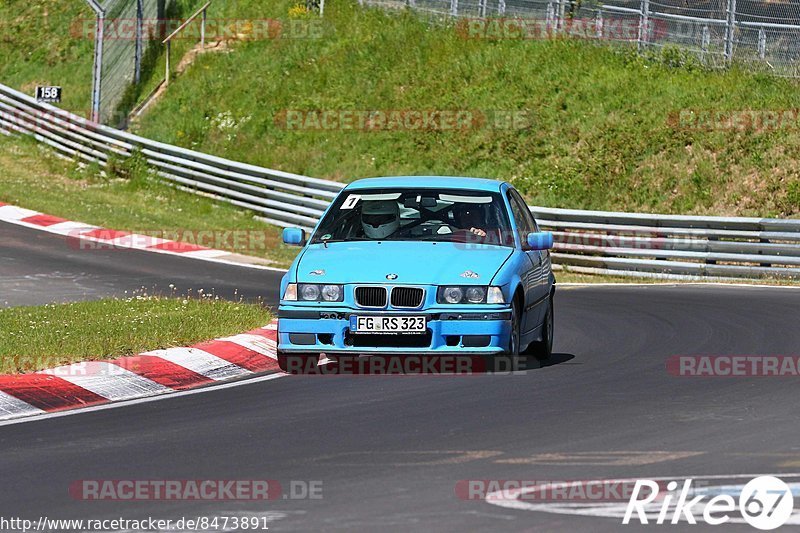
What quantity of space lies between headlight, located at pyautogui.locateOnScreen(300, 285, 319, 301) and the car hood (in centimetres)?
5

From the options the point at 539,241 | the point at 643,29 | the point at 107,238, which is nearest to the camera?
the point at 539,241

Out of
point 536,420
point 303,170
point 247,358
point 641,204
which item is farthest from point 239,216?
point 536,420

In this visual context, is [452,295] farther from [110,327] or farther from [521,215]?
[110,327]

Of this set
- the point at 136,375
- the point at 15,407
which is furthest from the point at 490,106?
the point at 15,407

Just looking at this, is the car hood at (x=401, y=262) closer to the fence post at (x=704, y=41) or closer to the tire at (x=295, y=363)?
the tire at (x=295, y=363)

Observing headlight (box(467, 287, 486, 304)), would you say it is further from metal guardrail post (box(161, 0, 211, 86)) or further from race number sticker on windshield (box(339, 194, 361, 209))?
metal guardrail post (box(161, 0, 211, 86))

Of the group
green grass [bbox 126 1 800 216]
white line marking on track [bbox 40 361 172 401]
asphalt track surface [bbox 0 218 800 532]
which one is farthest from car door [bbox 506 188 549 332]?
green grass [bbox 126 1 800 216]

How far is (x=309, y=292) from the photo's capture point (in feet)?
36.2

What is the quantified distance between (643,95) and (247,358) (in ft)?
62.5

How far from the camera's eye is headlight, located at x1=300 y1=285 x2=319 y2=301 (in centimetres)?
1100

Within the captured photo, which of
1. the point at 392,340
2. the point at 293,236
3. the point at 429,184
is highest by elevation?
the point at 429,184

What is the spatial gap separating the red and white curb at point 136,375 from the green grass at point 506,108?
14.8 meters

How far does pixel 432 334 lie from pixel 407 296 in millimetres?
338

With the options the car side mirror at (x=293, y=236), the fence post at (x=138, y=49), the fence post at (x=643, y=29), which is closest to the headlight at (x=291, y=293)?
the car side mirror at (x=293, y=236)
